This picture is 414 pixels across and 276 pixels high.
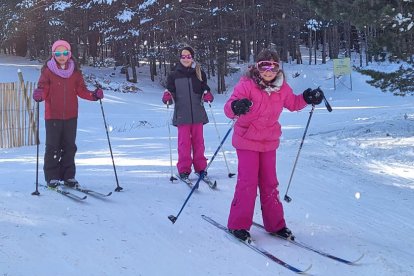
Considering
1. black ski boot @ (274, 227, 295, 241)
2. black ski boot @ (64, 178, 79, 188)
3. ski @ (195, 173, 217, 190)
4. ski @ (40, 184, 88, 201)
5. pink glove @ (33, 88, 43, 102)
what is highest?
pink glove @ (33, 88, 43, 102)

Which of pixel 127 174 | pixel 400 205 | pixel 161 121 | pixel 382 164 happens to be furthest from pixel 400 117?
pixel 127 174

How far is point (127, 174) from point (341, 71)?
22.8m

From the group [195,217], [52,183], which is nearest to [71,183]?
[52,183]

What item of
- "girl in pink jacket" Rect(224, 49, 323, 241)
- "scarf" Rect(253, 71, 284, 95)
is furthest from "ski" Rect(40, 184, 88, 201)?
"scarf" Rect(253, 71, 284, 95)

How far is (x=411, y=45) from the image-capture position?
10.3 m

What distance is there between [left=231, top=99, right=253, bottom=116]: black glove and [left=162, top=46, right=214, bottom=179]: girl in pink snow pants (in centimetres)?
274

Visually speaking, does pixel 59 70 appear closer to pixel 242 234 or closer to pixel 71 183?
pixel 71 183

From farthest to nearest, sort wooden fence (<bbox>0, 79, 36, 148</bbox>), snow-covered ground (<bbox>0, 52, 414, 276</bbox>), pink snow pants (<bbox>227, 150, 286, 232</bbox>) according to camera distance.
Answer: wooden fence (<bbox>0, 79, 36, 148</bbox>) < pink snow pants (<bbox>227, 150, 286, 232</bbox>) < snow-covered ground (<bbox>0, 52, 414, 276</bbox>)

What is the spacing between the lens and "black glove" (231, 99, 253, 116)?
4191mm

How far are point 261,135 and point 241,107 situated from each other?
1.45ft

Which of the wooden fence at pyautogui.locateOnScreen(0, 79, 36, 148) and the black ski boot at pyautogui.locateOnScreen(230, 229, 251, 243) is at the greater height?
the wooden fence at pyautogui.locateOnScreen(0, 79, 36, 148)

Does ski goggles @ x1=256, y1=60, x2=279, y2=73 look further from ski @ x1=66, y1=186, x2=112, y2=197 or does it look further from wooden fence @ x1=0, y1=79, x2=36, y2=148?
wooden fence @ x1=0, y1=79, x2=36, y2=148

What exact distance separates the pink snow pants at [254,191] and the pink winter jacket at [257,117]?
0.10m

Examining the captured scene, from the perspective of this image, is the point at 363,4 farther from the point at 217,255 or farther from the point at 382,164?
the point at 217,255
